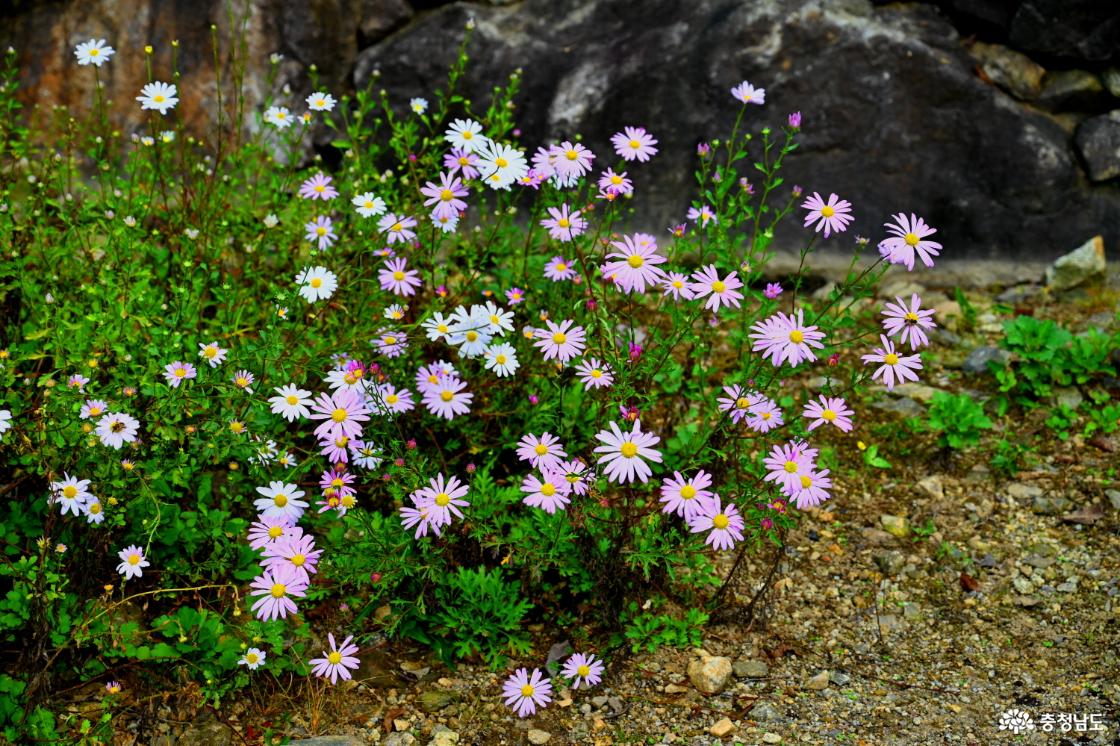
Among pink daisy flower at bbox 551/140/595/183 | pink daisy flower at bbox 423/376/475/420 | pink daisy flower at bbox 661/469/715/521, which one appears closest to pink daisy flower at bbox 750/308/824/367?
pink daisy flower at bbox 661/469/715/521

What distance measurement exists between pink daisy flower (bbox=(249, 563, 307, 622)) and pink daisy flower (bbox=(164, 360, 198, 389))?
60cm

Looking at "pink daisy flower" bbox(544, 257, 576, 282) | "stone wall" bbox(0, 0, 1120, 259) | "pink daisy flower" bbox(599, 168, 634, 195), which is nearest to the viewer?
"pink daisy flower" bbox(599, 168, 634, 195)

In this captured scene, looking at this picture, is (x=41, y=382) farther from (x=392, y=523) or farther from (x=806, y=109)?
(x=806, y=109)

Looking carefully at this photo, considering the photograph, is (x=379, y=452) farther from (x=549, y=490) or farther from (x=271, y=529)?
(x=549, y=490)

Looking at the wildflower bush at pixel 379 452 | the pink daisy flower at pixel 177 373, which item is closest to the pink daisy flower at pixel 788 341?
the wildflower bush at pixel 379 452

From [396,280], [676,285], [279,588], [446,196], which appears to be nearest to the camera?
[279,588]

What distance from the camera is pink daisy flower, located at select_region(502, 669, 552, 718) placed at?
8.39ft

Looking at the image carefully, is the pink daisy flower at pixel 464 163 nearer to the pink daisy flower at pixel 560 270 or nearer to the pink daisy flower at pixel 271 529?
the pink daisy flower at pixel 560 270

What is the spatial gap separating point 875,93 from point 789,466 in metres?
2.77

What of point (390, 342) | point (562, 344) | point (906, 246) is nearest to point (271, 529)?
point (390, 342)

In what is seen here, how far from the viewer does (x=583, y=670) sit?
2.63m

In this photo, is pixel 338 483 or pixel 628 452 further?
pixel 338 483
